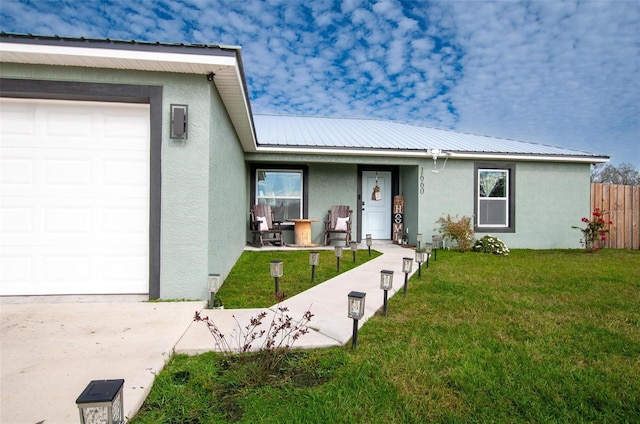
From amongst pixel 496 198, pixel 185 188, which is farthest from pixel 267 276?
pixel 496 198

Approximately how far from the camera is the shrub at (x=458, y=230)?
8.17 meters

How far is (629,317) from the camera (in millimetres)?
3303

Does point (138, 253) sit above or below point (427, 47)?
below

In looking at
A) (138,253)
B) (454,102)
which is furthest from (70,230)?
(454,102)

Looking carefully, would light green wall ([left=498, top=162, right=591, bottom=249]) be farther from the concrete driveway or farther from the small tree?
the small tree

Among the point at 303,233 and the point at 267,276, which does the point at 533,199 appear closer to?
the point at 303,233

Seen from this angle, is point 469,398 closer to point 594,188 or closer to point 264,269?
point 264,269

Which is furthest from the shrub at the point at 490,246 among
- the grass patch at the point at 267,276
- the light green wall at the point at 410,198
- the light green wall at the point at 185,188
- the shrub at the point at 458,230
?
the light green wall at the point at 185,188

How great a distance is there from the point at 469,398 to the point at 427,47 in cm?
983

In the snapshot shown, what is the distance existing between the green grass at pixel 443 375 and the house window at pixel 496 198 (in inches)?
217

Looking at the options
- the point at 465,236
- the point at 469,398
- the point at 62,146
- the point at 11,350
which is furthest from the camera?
the point at 465,236

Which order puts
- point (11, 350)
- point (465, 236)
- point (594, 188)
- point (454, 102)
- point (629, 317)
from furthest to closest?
point (454, 102) < point (594, 188) < point (465, 236) < point (629, 317) < point (11, 350)

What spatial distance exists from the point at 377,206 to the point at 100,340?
27.0 feet

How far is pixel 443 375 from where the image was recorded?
2092 millimetres
